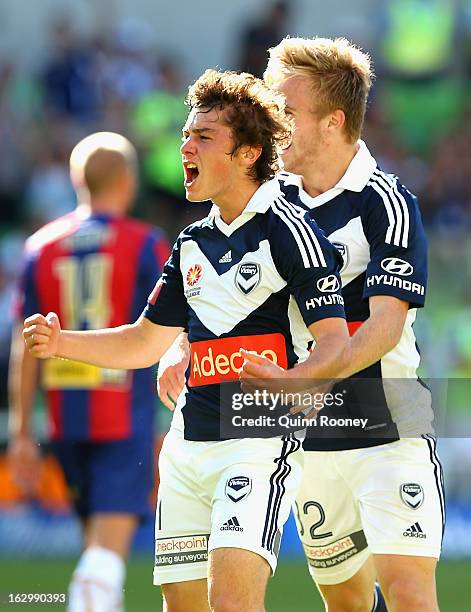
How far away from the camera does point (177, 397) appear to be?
479 centimetres

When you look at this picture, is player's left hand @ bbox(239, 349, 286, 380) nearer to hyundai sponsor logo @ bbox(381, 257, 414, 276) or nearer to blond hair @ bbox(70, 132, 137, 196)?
hyundai sponsor logo @ bbox(381, 257, 414, 276)

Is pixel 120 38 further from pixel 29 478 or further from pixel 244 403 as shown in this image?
pixel 244 403

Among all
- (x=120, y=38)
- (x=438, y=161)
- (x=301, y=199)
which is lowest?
(x=301, y=199)

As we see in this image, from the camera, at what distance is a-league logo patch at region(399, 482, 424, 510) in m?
4.73

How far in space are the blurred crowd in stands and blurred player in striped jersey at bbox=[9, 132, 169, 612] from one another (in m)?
5.80

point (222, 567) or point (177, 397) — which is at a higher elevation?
point (177, 397)

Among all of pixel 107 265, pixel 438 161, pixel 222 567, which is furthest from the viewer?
pixel 438 161

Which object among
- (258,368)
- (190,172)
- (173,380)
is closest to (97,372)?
(173,380)

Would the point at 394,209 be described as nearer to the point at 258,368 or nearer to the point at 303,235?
the point at 303,235

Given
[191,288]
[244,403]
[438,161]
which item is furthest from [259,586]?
[438,161]

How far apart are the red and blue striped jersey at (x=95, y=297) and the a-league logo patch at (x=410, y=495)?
7.99 ft

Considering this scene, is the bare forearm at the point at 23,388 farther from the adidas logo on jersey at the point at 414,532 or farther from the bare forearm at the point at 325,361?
the bare forearm at the point at 325,361

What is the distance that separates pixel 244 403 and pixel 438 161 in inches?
418

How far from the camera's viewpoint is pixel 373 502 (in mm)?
4773
